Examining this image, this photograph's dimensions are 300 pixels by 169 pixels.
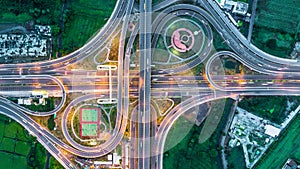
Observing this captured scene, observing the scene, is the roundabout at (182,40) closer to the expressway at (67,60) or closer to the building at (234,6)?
the building at (234,6)

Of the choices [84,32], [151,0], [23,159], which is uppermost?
[151,0]

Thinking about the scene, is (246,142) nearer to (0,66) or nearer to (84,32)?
(84,32)

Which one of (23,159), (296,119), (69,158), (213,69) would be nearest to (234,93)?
(213,69)

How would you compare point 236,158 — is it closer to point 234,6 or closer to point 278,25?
point 278,25

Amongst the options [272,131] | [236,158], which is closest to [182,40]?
[272,131]

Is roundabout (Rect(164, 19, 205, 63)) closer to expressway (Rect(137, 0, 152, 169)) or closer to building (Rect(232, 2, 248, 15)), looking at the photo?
expressway (Rect(137, 0, 152, 169))

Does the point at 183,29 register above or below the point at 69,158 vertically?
above
